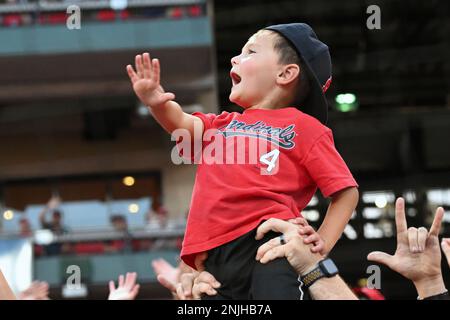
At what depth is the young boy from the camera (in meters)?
2.24

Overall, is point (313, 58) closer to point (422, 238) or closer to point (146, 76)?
point (146, 76)

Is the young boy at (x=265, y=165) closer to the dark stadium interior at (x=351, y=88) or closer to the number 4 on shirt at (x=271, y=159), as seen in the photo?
the number 4 on shirt at (x=271, y=159)

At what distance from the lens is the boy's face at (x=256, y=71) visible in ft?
8.06

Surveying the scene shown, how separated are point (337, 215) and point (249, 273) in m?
0.31

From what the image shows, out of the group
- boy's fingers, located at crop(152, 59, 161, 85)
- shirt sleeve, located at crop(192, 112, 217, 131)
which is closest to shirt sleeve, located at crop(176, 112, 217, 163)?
shirt sleeve, located at crop(192, 112, 217, 131)

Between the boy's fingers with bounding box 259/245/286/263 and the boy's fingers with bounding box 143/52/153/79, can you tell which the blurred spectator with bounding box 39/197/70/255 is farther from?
the boy's fingers with bounding box 259/245/286/263

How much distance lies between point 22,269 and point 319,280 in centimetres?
1140

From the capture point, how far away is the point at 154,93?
229 centimetres

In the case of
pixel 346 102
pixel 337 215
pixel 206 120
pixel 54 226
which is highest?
pixel 206 120

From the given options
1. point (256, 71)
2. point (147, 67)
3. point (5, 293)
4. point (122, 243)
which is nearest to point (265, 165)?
point (256, 71)

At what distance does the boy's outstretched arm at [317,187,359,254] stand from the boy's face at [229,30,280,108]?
35cm

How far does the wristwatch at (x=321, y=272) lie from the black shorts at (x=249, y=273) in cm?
11

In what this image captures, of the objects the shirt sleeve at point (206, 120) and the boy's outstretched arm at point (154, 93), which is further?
the shirt sleeve at point (206, 120)

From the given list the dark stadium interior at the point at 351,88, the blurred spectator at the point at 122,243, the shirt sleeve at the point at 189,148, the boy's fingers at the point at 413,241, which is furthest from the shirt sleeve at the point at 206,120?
the blurred spectator at the point at 122,243
